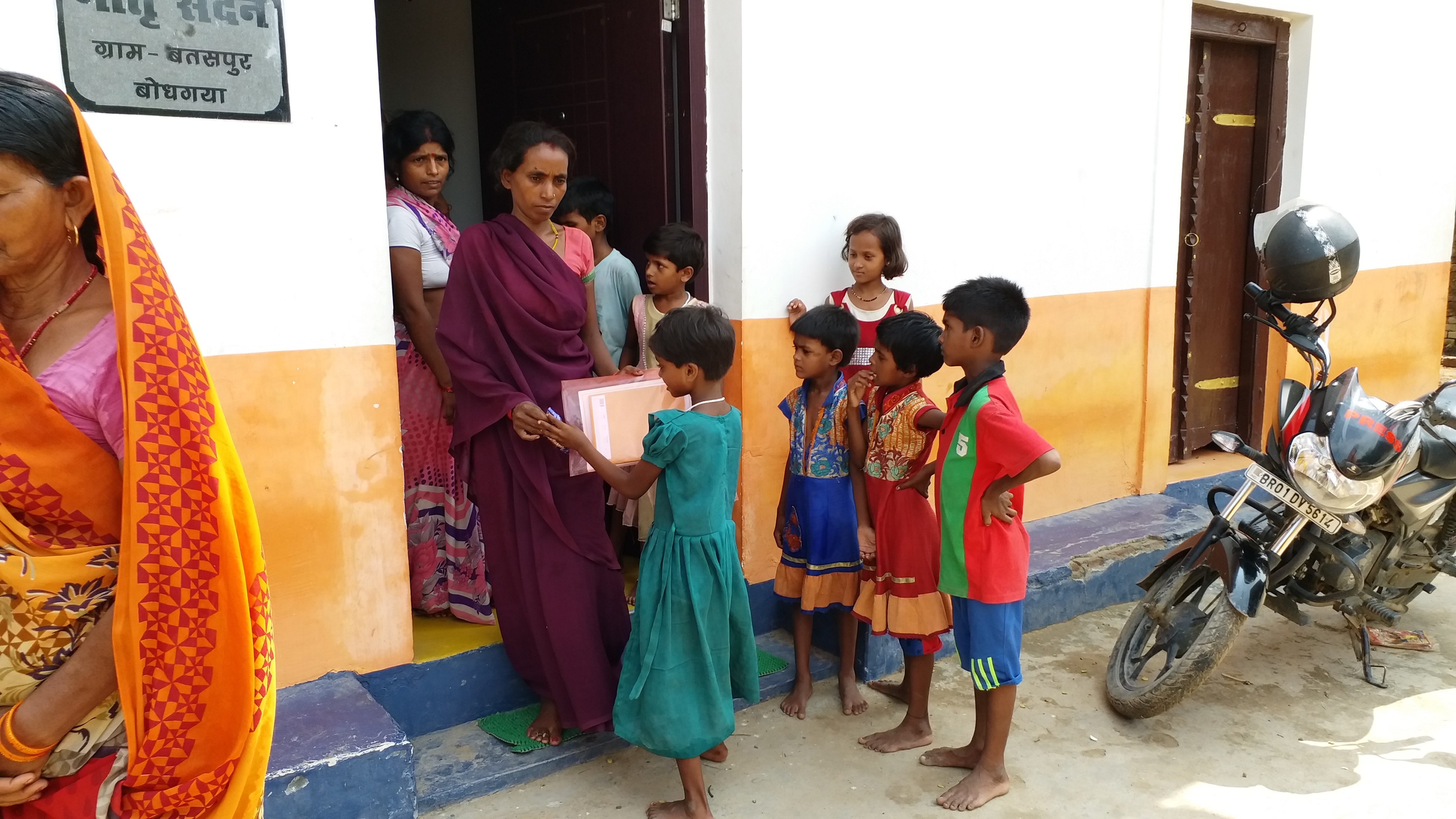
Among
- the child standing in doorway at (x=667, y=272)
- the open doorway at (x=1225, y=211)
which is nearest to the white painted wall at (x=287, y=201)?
the child standing in doorway at (x=667, y=272)

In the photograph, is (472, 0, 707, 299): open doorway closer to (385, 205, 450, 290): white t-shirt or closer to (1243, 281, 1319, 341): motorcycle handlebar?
(385, 205, 450, 290): white t-shirt

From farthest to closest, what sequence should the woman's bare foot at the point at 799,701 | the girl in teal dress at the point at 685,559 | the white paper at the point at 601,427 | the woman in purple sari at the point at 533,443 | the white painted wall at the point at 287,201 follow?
the woman's bare foot at the point at 799,701 → the woman in purple sari at the point at 533,443 → the white paper at the point at 601,427 → the girl in teal dress at the point at 685,559 → the white painted wall at the point at 287,201

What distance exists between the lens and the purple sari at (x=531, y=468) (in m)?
2.94

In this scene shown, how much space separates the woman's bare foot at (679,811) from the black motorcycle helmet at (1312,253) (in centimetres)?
261

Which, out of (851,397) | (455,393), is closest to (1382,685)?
(851,397)

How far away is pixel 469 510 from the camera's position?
140 inches

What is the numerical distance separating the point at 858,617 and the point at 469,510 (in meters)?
1.42

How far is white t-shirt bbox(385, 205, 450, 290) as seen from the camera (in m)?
3.30

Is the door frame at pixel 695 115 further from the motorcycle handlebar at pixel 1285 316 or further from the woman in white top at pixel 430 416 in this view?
the motorcycle handlebar at pixel 1285 316

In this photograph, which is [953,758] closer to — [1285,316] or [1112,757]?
[1112,757]

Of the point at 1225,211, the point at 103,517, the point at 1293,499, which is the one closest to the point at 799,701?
the point at 1293,499

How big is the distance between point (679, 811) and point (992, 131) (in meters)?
3.13

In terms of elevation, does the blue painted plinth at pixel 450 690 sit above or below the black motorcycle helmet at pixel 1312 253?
below

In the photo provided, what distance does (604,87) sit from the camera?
4094mm
